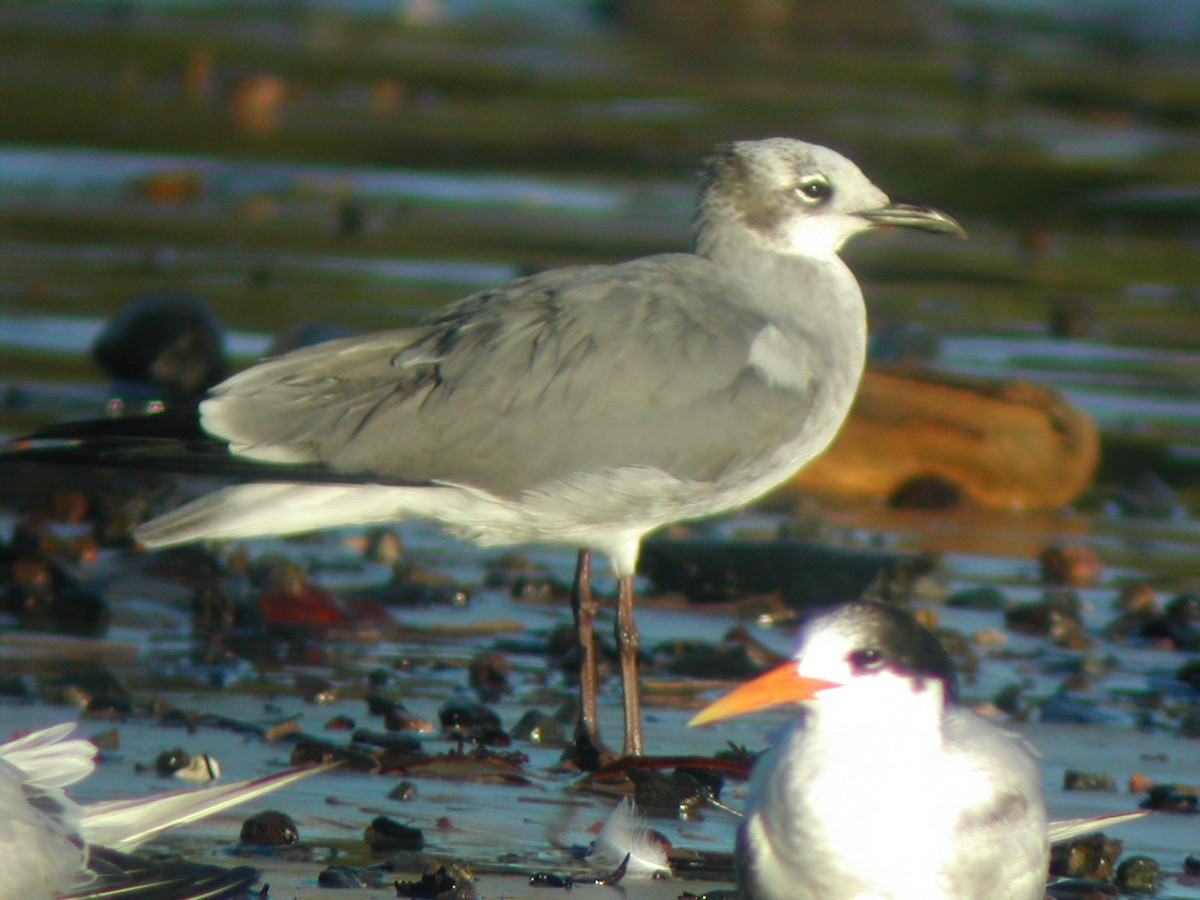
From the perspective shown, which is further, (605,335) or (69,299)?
(69,299)

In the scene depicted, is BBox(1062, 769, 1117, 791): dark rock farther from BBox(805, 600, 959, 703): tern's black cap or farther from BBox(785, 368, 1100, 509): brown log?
BBox(785, 368, 1100, 509): brown log

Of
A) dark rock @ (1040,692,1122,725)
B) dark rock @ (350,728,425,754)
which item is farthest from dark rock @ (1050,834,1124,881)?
dark rock @ (350,728,425,754)

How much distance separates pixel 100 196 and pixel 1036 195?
6.72 meters

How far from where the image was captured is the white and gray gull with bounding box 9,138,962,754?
555 cm

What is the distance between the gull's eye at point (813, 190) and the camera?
6.26 metres

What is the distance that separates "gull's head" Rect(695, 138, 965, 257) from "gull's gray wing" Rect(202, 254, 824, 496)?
20.7 inches

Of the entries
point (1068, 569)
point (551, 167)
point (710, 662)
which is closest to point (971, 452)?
point (1068, 569)

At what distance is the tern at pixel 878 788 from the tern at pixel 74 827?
932 millimetres

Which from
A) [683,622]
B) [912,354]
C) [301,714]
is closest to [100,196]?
[912,354]

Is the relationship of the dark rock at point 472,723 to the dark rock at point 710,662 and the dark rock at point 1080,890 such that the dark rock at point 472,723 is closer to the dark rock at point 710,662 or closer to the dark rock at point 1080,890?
the dark rock at point 710,662

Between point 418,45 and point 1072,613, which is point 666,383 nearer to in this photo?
point 1072,613

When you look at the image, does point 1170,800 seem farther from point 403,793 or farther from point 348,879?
point 348,879

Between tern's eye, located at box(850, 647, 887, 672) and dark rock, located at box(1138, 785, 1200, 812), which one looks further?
dark rock, located at box(1138, 785, 1200, 812)

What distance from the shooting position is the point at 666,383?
5676mm
